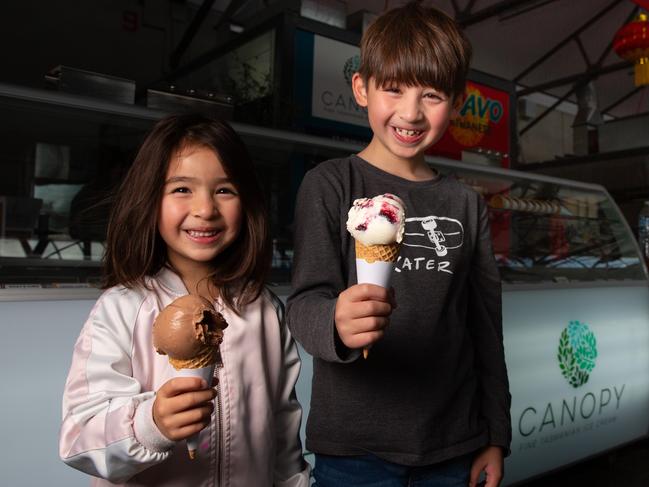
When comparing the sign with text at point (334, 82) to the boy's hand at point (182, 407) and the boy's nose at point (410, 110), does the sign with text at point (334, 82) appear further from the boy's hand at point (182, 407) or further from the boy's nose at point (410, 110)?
the boy's hand at point (182, 407)

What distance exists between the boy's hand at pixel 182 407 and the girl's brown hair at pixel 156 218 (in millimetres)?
289

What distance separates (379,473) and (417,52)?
0.79 metres

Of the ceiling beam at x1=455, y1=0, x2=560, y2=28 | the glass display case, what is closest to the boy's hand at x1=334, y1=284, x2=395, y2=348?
the glass display case

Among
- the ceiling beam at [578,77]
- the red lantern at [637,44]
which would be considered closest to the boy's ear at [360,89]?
the red lantern at [637,44]

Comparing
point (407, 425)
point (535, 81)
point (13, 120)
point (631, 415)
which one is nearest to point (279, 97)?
point (13, 120)

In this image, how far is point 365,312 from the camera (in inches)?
31.1

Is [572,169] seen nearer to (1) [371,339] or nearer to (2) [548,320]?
(2) [548,320]

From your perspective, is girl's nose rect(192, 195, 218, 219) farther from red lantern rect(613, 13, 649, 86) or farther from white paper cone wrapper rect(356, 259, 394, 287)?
red lantern rect(613, 13, 649, 86)

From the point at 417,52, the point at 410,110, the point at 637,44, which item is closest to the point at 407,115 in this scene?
the point at 410,110

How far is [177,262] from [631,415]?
3.28 meters

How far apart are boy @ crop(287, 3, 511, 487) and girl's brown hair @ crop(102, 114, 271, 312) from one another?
0.31ft

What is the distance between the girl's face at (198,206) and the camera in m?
0.98

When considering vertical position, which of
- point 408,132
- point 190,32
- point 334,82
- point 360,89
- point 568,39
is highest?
point 568,39

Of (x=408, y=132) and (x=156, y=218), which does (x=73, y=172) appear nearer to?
(x=156, y=218)
